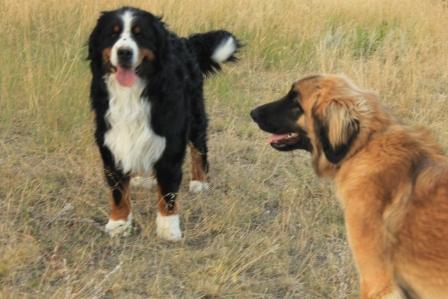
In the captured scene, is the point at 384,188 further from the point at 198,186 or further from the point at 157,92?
the point at 198,186

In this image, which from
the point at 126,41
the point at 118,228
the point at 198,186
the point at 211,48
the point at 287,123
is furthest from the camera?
the point at 211,48

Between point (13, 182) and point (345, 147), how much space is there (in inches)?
84.7

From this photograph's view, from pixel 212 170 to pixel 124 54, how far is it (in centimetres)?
149

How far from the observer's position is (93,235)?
11.6 ft

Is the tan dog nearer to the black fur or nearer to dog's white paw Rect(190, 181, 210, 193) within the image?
the black fur

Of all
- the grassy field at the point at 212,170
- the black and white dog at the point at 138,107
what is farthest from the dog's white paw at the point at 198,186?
the black and white dog at the point at 138,107

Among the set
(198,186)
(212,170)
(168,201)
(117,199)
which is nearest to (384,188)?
(168,201)

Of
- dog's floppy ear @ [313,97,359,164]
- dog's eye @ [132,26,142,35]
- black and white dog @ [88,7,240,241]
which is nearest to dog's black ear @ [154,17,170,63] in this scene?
black and white dog @ [88,7,240,241]

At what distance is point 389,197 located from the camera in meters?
2.65

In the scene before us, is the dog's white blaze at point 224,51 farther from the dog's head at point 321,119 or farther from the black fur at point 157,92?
the dog's head at point 321,119

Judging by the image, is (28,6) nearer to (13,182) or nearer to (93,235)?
(13,182)

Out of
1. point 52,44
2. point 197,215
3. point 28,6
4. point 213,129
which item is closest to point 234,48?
point 213,129

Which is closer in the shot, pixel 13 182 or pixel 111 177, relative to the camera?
pixel 111 177

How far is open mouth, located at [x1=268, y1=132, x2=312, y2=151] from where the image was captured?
10.2 ft
